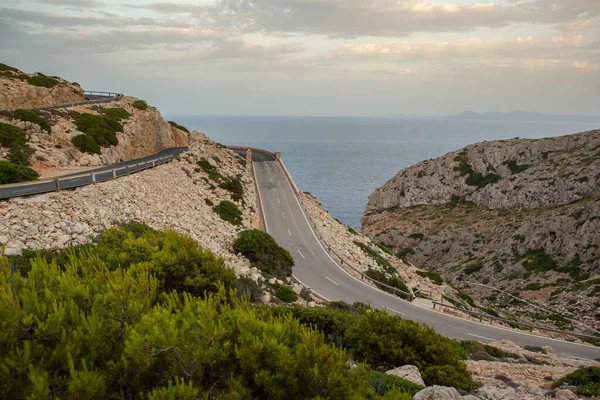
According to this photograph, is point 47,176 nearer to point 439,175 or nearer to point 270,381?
point 270,381

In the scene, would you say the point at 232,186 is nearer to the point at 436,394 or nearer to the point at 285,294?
the point at 285,294

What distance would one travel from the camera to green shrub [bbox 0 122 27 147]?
82.4 feet

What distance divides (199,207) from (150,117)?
1902cm

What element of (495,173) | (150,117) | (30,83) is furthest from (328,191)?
(30,83)

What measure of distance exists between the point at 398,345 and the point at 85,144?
90.6 feet

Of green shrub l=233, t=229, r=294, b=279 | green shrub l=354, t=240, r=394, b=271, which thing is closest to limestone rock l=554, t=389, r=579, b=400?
green shrub l=233, t=229, r=294, b=279

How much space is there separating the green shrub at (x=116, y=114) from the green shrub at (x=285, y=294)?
84.4ft

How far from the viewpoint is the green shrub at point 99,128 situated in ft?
104

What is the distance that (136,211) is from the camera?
21.1 m

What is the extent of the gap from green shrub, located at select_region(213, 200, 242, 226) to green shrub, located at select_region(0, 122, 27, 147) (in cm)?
1332

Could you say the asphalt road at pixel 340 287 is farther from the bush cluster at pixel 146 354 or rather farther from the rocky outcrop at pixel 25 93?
the rocky outcrop at pixel 25 93

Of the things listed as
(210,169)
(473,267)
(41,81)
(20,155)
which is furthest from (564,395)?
(41,81)

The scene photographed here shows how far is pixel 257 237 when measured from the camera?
24859mm

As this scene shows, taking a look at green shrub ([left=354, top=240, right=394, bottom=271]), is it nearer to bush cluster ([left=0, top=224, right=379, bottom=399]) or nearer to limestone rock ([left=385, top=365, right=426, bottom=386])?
limestone rock ([left=385, top=365, right=426, bottom=386])
